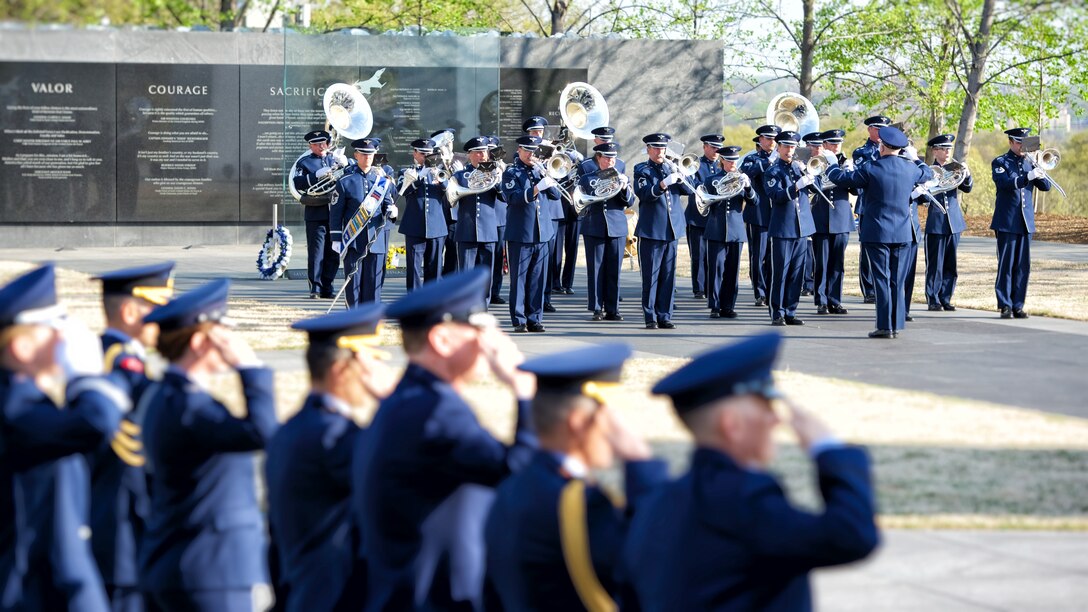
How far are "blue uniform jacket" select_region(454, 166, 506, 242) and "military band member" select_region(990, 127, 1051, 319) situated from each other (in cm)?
551

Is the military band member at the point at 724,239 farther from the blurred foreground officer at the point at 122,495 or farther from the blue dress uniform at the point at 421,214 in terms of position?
the blurred foreground officer at the point at 122,495

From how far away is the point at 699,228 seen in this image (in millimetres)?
18719

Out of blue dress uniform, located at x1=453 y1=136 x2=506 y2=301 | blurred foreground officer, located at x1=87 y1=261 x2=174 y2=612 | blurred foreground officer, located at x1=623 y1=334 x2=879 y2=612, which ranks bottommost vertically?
blurred foreground officer, located at x1=87 y1=261 x2=174 y2=612

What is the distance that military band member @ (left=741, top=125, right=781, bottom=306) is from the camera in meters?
17.4

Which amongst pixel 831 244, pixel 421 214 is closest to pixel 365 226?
pixel 421 214

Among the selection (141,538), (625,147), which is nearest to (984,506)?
(141,538)

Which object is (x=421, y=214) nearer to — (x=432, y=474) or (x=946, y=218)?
(x=946, y=218)

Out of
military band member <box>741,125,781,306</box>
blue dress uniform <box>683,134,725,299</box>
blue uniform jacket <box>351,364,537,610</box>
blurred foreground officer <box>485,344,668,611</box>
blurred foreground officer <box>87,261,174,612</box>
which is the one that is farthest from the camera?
blue dress uniform <box>683,134,725,299</box>

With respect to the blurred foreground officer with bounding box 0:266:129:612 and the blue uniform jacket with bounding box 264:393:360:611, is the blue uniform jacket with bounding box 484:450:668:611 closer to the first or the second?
the blue uniform jacket with bounding box 264:393:360:611

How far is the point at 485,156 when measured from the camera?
17.1m

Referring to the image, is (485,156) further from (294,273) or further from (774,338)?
(774,338)

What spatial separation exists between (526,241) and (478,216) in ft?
4.89

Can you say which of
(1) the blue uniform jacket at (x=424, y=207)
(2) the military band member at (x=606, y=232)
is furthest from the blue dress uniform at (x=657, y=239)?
(1) the blue uniform jacket at (x=424, y=207)

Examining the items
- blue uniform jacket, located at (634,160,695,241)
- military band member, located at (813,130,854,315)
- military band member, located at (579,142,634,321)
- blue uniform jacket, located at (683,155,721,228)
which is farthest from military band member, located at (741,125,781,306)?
military band member, located at (579,142,634,321)
